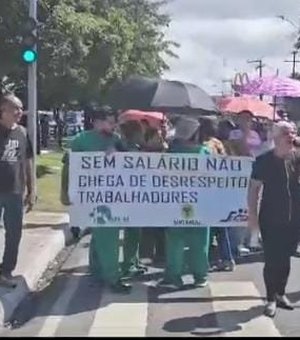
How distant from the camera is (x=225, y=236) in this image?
1200cm

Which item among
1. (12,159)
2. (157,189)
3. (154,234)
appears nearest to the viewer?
(12,159)

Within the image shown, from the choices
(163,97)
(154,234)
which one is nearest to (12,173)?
(154,234)

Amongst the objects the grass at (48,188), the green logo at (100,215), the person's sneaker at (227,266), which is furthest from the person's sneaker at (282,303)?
the grass at (48,188)

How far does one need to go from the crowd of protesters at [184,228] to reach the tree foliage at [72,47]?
7.23 metres

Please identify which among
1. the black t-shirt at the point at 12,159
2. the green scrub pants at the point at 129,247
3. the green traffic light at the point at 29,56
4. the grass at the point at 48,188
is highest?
the green traffic light at the point at 29,56

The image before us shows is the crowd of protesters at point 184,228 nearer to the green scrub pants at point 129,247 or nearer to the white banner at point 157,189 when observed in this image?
A: the green scrub pants at point 129,247

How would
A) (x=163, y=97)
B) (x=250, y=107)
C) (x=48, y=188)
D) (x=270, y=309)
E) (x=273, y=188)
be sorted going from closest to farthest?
(x=270, y=309)
(x=273, y=188)
(x=163, y=97)
(x=250, y=107)
(x=48, y=188)

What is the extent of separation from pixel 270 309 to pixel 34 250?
4.29 m

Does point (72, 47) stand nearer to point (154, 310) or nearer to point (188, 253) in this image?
point (188, 253)

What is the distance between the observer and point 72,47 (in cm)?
2569

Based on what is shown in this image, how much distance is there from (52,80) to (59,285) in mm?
18321

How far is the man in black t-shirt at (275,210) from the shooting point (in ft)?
31.1

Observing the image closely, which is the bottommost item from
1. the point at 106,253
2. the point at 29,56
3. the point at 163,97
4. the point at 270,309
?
the point at 270,309

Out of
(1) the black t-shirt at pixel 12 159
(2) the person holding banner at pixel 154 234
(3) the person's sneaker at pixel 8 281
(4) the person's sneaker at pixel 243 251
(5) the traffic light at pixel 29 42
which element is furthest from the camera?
(5) the traffic light at pixel 29 42
